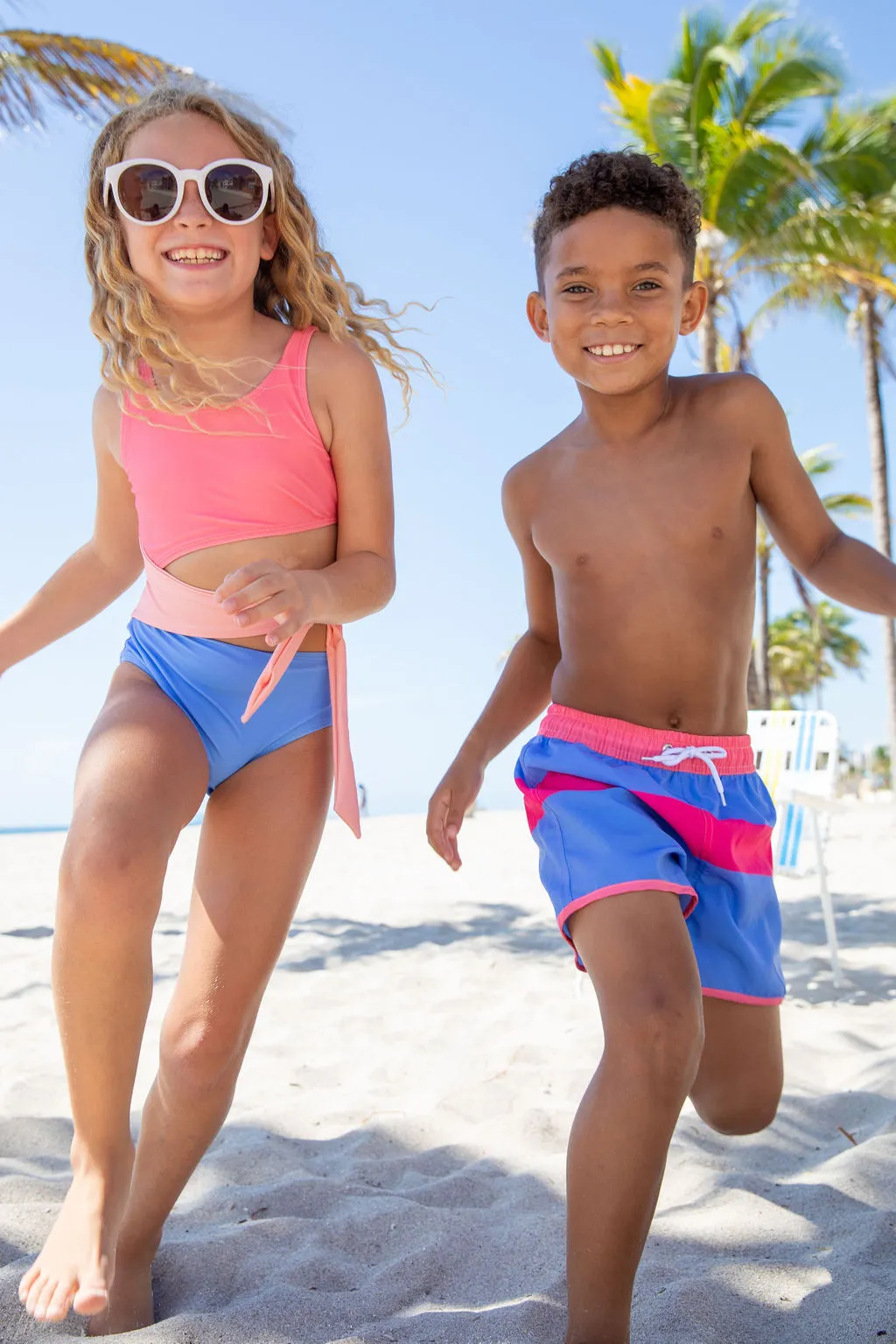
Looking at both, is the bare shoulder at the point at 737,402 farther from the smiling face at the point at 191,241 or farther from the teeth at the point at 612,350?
the smiling face at the point at 191,241

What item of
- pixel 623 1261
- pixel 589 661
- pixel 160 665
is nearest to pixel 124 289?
pixel 160 665

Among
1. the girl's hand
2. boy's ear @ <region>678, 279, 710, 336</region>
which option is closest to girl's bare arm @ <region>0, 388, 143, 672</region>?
the girl's hand

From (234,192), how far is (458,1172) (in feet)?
8.32

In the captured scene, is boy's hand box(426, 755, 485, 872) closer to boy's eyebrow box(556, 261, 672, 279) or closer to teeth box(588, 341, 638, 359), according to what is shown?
teeth box(588, 341, 638, 359)

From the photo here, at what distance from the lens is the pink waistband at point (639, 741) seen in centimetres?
252

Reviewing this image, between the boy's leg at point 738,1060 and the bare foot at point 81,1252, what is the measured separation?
133 cm

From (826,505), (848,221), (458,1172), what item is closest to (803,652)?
(826,505)

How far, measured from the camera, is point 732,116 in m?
14.6

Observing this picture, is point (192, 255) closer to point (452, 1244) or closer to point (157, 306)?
point (157, 306)

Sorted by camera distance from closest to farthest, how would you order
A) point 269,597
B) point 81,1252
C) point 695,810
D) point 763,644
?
point 81,1252 < point 269,597 < point 695,810 < point 763,644

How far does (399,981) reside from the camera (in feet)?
19.2

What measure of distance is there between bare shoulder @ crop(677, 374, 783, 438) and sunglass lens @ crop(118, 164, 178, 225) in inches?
48.9

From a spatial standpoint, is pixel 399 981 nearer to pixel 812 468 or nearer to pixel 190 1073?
pixel 190 1073

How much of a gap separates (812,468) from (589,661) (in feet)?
93.8
